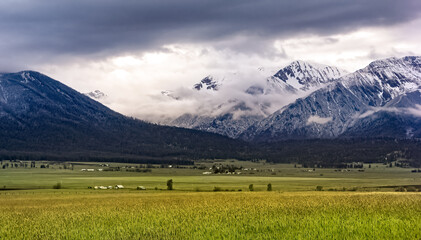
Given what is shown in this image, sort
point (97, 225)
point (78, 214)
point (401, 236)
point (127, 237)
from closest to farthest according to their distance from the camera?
point (401, 236) < point (127, 237) < point (97, 225) < point (78, 214)

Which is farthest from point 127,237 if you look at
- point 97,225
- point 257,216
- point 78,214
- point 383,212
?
point 383,212

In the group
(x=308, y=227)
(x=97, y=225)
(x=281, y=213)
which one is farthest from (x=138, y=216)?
(x=308, y=227)

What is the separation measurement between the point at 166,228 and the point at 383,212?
19.8m

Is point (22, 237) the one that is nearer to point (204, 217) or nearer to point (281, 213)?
point (204, 217)

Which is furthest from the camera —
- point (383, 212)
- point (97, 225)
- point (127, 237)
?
point (383, 212)

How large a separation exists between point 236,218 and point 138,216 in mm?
9885

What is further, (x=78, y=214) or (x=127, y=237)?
(x=78, y=214)

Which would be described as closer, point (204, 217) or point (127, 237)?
point (127, 237)

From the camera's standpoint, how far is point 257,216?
1911 inches

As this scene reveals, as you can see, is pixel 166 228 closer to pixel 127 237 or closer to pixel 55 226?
pixel 127 237

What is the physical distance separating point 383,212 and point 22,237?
30.5m

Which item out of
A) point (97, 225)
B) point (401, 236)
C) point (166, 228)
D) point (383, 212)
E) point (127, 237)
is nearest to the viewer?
point (401, 236)

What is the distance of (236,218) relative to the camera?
4747 cm

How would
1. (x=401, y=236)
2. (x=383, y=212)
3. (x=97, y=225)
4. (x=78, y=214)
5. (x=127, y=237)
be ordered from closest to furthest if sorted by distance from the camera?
(x=401, y=236), (x=127, y=237), (x=97, y=225), (x=383, y=212), (x=78, y=214)
